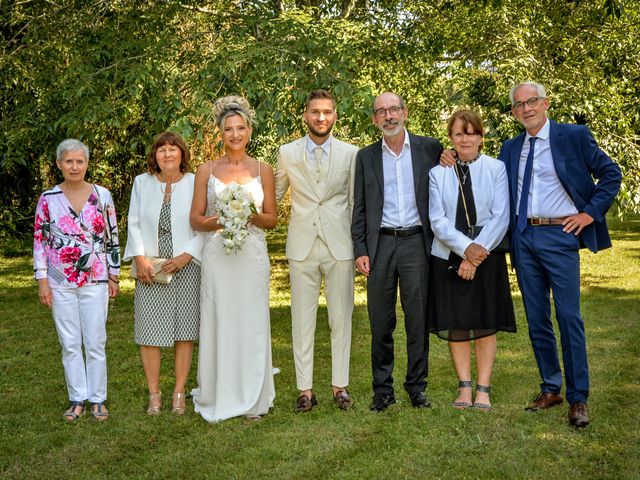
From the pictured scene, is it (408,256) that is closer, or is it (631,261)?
(408,256)

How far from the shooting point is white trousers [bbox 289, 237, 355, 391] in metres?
5.54

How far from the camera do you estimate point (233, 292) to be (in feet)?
18.1

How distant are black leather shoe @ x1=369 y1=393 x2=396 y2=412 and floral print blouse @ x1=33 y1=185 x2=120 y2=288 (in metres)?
2.09

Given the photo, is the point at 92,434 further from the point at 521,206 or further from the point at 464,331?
the point at 521,206

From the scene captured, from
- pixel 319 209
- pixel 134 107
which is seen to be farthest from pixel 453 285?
pixel 134 107

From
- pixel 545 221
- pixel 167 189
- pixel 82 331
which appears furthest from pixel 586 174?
pixel 82 331

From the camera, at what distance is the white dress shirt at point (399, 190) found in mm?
5371

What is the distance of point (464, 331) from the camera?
538 centimetres

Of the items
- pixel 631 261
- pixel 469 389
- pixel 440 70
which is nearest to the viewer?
pixel 469 389

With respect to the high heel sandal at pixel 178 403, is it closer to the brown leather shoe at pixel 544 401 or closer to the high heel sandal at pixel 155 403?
the high heel sandal at pixel 155 403

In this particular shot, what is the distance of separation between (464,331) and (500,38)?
222 inches

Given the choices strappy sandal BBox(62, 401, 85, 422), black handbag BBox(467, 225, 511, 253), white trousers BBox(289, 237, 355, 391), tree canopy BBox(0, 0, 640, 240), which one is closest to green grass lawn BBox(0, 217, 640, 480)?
strappy sandal BBox(62, 401, 85, 422)

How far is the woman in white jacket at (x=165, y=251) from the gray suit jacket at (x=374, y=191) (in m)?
1.15

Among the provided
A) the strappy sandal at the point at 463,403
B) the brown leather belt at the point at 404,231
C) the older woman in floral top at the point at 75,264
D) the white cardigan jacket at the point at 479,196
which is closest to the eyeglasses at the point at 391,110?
the white cardigan jacket at the point at 479,196
